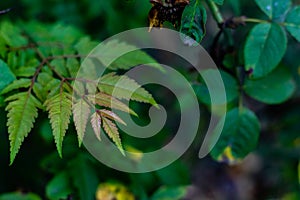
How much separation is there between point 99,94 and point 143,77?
475 mm

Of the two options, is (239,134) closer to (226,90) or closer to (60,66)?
(226,90)

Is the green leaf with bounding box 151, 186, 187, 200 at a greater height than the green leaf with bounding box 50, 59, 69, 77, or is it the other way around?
the green leaf with bounding box 50, 59, 69, 77

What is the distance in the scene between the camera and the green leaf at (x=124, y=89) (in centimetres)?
109

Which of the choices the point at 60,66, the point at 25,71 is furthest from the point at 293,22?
the point at 25,71

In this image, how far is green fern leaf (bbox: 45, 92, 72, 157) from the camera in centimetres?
100

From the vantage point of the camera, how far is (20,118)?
106 cm

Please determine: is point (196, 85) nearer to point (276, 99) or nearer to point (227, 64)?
point (227, 64)

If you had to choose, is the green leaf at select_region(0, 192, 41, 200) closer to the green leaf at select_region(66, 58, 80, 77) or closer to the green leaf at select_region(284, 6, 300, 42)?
the green leaf at select_region(66, 58, 80, 77)

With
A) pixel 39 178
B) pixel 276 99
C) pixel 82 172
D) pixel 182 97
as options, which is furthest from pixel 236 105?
pixel 39 178

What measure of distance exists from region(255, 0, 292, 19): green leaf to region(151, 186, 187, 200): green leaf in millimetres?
760

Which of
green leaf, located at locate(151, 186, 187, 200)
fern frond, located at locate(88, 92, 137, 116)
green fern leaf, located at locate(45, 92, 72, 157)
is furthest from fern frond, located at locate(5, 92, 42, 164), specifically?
green leaf, located at locate(151, 186, 187, 200)

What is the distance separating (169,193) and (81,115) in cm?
80

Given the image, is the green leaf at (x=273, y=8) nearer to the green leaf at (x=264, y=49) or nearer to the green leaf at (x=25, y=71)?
the green leaf at (x=264, y=49)

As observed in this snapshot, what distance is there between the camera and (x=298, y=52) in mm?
2184
